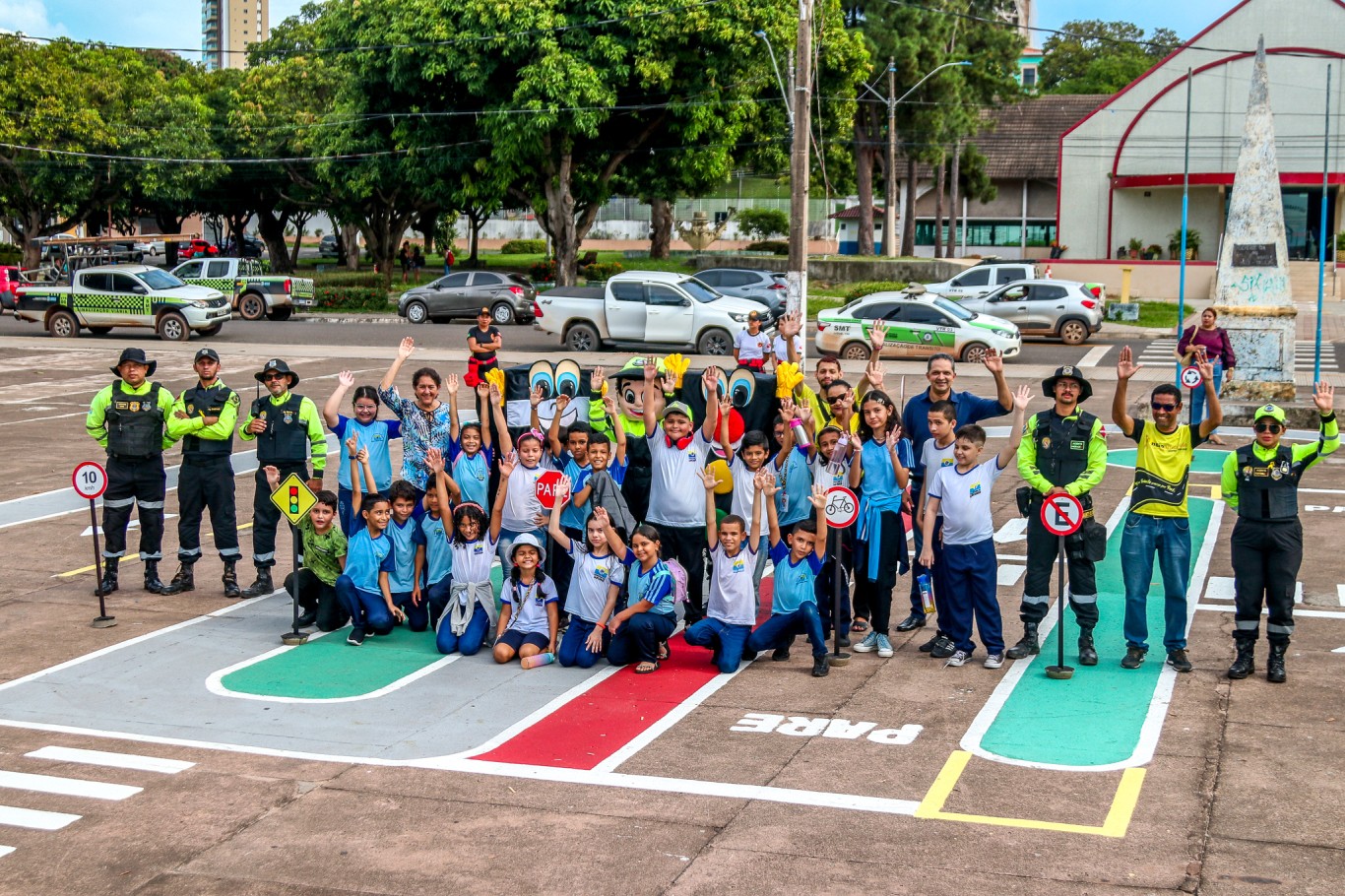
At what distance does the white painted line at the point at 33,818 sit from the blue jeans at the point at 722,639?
13.9 feet

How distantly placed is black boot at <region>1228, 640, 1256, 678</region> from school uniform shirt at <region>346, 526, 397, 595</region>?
6005 mm

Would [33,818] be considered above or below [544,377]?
below

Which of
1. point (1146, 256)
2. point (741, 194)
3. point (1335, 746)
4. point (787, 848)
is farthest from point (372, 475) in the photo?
point (741, 194)

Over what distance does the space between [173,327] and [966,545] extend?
29.2 meters

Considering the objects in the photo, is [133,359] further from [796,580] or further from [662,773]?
[662,773]

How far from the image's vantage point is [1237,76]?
50531 millimetres

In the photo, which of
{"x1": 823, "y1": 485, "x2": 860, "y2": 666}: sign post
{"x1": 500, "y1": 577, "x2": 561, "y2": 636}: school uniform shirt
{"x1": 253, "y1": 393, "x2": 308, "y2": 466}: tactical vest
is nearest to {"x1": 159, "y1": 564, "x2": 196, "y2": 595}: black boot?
{"x1": 253, "y1": 393, "x2": 308, "y2": 466}: tactical vest

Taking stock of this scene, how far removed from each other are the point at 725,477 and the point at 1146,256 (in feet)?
150

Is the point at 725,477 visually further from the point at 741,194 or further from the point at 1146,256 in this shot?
the point at 741,194

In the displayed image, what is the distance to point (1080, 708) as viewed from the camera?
30.1 ft

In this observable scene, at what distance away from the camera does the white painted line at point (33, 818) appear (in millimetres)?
7445

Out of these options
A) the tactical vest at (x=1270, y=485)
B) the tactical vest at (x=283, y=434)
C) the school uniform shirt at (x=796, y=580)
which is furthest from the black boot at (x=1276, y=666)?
the tactical vest at (x=283, y=434)

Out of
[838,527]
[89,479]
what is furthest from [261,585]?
[838,527]

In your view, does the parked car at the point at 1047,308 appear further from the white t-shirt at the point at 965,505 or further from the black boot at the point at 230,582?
the white t-shirt at the point at 965,505
